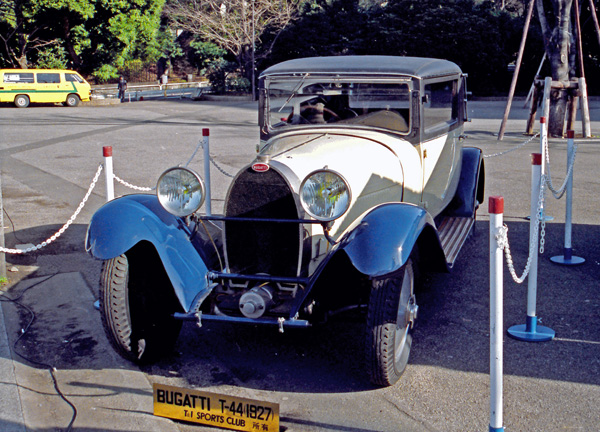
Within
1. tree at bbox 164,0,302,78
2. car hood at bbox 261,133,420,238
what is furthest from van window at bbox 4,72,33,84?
car hood at bbox 261,133,420,238

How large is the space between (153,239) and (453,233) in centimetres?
288

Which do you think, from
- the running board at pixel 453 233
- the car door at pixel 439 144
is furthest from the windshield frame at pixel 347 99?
the running board at pixel 453 233

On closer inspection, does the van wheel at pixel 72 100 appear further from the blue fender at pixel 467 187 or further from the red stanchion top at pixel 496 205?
the red stanchion top at pixel 496 205

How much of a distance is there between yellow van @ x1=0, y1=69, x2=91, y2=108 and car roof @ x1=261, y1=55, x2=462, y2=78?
83.2 feet

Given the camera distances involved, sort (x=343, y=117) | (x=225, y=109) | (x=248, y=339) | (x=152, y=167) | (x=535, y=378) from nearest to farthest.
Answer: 1. (x=535, y=378)
2. (x=248, y=339)
3. (x=343, y=117)
4. (x=152, y=167)
5. (x=225, y=109)

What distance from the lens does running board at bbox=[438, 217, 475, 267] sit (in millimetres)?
5307

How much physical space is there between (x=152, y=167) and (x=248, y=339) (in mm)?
7984

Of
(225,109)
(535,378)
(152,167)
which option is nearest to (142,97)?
(225,109)

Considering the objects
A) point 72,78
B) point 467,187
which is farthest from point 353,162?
point 72,78

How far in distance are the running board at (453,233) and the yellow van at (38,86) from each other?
83.9 ft

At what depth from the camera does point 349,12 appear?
34438 millimetres

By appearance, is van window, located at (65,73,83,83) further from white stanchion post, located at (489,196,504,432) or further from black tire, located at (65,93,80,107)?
white stanchion post, located at (489,196,504,432)

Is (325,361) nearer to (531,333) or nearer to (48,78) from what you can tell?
(531,333)

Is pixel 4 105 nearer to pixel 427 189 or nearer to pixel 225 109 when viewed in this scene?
pixel 225 109
